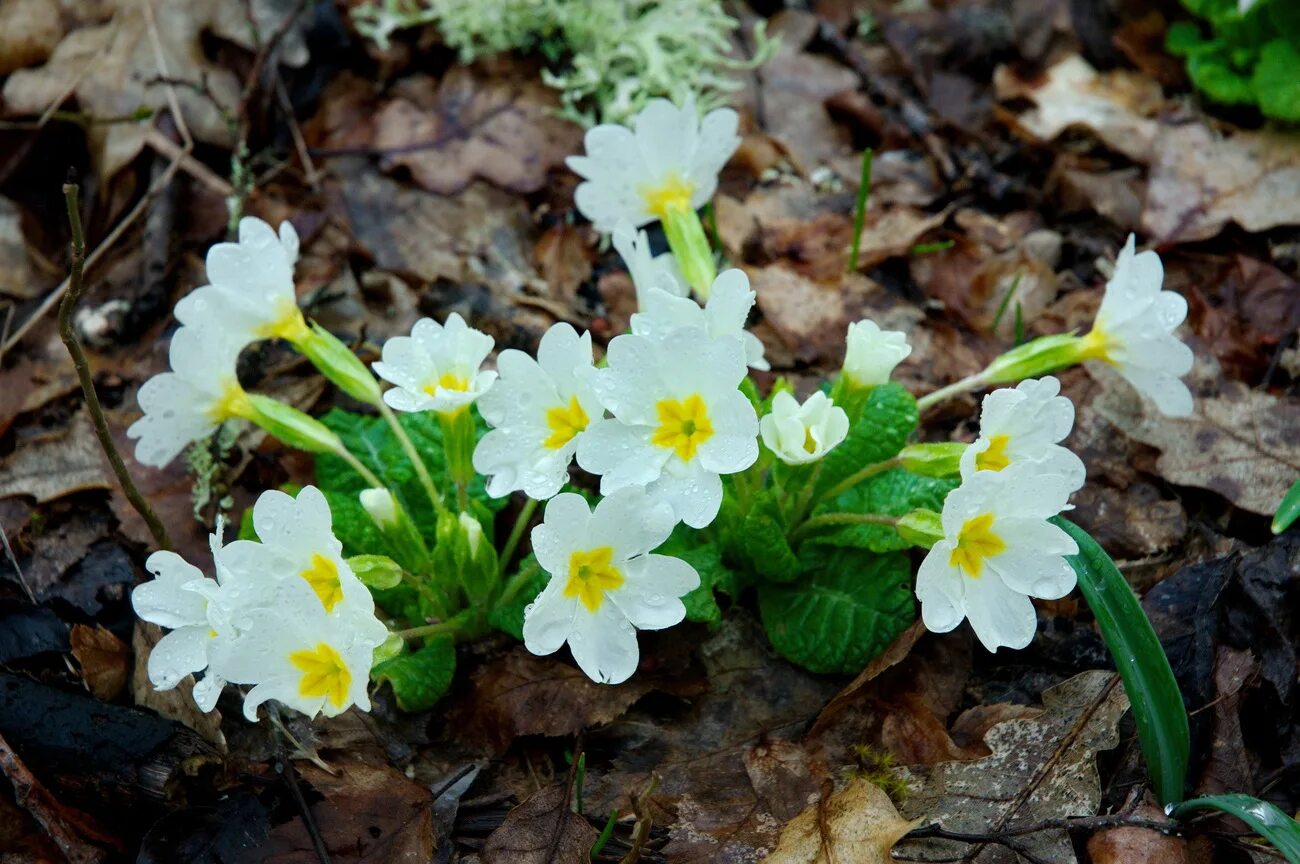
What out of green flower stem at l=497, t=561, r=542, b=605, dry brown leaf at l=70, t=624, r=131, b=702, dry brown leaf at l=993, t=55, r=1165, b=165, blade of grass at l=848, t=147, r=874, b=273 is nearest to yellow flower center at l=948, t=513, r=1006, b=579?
green flower stem at l=497, t=561, r=542, b=605

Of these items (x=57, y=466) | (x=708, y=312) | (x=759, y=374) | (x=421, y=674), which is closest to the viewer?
(x=708, y=312)

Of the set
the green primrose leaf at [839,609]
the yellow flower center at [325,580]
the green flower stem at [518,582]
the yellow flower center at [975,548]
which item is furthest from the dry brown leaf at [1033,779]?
the yellow flower center at [325,580]

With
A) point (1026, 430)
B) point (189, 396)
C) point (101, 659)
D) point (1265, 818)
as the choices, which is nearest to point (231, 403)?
point (189, 396)

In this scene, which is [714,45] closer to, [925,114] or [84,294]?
[925,114]

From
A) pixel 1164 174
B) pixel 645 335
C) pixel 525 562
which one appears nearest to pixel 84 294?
pixel 525 562

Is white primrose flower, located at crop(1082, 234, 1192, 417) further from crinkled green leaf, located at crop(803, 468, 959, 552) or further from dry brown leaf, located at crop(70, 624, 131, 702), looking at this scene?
dry brown leaf, located at crop(70, 624, 131, 702)

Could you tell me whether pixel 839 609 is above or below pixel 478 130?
below

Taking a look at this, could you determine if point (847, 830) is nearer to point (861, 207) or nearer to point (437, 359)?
point (437, 359)

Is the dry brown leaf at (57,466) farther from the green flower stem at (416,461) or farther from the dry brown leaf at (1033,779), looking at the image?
the dry brown leaf at (1033,779)
